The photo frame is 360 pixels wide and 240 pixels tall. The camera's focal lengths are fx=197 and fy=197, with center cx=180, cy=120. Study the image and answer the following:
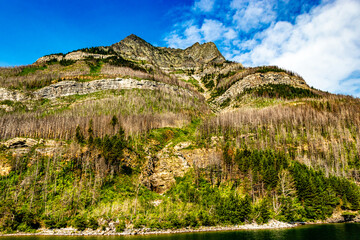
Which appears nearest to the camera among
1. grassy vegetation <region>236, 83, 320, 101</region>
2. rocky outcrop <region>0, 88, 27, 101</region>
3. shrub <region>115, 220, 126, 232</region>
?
shrub <region>115, 220, 126, 232</region>

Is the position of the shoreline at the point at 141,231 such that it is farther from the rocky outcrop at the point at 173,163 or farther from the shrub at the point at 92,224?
the rocky outcrop at the point at 173,163

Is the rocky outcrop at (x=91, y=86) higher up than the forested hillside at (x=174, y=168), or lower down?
higher up

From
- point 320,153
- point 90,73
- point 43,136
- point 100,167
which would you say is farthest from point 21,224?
point 90,73

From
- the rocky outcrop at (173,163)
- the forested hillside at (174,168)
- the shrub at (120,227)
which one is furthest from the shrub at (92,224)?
the rocky outcrop at (173,163)

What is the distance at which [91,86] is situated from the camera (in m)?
173

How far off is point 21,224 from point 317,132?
13106cm

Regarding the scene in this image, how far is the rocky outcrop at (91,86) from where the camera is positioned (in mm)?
160125

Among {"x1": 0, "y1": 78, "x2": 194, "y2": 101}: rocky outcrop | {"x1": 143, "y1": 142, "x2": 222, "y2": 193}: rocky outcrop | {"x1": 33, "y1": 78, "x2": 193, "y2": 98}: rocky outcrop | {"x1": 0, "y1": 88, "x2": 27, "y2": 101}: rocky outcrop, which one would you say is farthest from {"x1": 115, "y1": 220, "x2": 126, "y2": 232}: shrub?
{"x1": 0, "y1": 88, "x2": 27, "y2": 101}: rocky outcrop

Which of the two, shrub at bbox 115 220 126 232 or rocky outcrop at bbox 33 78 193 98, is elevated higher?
rocky outcrop at bbox 33 78 193 98

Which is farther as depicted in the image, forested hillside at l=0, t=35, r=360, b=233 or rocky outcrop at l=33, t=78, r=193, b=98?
rocky outcrop at l=33, t=78, r=193, b=98

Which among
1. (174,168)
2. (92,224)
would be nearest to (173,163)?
(174,168)

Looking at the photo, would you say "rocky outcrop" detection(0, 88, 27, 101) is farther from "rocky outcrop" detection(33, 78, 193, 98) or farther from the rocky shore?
the rocky shore

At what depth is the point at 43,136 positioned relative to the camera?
95875mm

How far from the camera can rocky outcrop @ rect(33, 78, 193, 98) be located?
525ft
